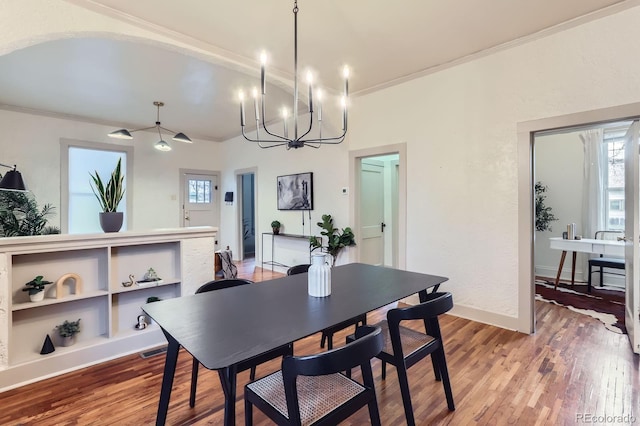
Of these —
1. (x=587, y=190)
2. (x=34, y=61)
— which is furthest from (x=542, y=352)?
(x=34, y=61)

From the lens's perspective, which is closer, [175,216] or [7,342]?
[7,342]

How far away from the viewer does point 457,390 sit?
204 centimetres

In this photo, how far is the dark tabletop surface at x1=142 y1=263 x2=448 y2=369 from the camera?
1.13 m

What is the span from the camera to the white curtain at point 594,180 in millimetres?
4520

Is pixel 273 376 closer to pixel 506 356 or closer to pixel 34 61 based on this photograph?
pixel 506 356

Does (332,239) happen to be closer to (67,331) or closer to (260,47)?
(260,47)

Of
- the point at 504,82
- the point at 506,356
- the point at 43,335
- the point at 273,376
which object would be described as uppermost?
the point at 504,82

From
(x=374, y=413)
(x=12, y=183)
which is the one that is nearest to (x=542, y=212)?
Result: (x=374, y=413)

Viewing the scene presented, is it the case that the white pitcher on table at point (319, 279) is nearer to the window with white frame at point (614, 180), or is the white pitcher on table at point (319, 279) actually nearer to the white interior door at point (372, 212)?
the white interior door at point (372, 212)

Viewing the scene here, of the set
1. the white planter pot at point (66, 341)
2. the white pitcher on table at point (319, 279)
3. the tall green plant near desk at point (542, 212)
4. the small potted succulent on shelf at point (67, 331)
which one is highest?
the tall green plant near desk at point (542, 212)

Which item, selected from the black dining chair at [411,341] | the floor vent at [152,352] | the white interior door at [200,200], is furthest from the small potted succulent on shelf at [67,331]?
the white interior door at [200,200]

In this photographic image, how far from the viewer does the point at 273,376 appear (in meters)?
1.40

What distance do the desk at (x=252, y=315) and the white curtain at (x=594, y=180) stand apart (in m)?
4.05

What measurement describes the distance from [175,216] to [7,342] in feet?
15.3
